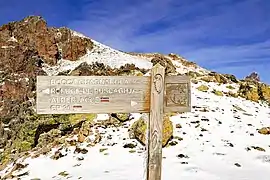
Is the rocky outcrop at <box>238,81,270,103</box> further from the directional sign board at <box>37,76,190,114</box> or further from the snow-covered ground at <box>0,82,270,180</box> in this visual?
the directional sign board at <box>37,76,190,114</box>

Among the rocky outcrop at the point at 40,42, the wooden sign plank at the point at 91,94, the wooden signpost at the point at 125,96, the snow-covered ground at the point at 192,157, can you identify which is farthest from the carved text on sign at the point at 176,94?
the rocky outcrop at the point at 40,42

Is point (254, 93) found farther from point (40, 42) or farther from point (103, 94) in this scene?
point (40, 42)

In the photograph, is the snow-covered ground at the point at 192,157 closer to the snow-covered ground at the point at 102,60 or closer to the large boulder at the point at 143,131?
the large boulder at the point at 143,131

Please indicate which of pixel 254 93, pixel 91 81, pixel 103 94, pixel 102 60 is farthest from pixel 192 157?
pixel 102 60

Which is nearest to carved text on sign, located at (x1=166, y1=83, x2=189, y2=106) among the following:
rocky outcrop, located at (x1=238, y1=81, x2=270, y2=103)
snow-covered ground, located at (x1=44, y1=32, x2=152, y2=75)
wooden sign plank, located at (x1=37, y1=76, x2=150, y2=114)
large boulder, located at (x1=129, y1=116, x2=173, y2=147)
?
wooden sign plank, located at (x1=37, y1=76, x2=150, y2=114)

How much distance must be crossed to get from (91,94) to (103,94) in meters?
0.13

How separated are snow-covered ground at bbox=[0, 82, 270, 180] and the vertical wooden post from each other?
3272 mm

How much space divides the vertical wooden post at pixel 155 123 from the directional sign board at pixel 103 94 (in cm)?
6

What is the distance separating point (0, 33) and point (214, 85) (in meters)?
15.5

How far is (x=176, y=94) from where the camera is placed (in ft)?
12.7

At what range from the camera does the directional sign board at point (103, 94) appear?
3.61m

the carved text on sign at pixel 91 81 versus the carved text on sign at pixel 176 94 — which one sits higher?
the carved text on sign at pixel 91 81

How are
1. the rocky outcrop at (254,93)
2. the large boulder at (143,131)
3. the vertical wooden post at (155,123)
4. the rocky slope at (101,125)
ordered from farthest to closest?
the rocky outcrop at (254,93), the large boulder at (143,131), the rocky slope at (101,125), the vertical wooden post at (155,123)

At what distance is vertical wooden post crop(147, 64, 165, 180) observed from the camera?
3811 mm
